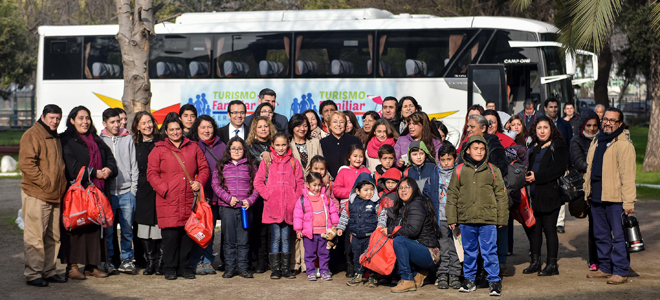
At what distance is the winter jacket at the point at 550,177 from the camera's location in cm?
768

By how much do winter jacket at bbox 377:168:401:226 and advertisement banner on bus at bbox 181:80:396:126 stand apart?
8777 mm

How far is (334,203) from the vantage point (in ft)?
25.6

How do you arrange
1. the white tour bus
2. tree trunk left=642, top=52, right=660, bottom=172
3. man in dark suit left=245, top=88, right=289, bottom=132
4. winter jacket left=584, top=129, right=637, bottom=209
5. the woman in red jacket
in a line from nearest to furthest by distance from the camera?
winter jacket left=584, top=129, right=637, bottom=209
the woman in red jacket
man in dark suit left=245, top=88, right=289, bottom=132
the white tour bus
tree trunk left=642, top=52, right=660, bottom=172

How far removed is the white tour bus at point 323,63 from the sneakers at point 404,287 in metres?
9.08

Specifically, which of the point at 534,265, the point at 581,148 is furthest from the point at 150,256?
the point at 581,148

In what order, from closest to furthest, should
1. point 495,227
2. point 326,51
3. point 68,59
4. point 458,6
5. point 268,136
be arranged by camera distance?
point 495,227
point 268,136
point 326,51
point 68,59
point 458,6

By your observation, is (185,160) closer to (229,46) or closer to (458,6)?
(229,46)

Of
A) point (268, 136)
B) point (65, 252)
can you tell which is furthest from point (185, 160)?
point (65, 252)

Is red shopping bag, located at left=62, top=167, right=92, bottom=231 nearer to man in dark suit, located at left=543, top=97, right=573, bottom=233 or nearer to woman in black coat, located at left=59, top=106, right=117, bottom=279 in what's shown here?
woman in black coat, located at left=59, top=106, right=117, bottom=279

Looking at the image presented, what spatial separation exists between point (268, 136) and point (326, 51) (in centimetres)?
910

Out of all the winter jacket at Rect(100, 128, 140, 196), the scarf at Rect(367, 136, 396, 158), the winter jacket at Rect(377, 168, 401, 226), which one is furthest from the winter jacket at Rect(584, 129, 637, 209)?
the winter jacket at Rect(100, 128, 140, 196)

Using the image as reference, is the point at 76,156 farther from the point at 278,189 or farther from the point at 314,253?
the point at 314,253

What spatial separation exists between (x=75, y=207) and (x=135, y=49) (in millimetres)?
3760

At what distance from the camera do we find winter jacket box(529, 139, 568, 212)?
7.68 metres
